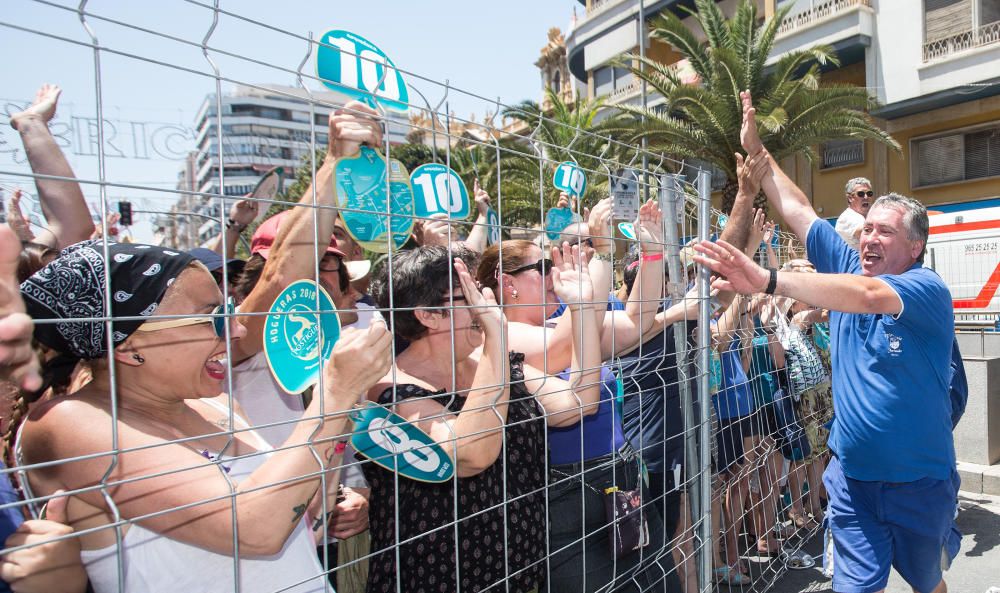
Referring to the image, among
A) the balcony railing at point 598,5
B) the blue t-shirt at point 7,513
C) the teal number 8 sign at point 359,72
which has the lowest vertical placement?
the blue t-shirt at point 7,513

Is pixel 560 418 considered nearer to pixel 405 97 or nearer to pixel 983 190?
pixel 405 97

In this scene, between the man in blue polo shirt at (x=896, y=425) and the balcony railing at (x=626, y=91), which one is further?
the balcony railing at (x=626, y=91)

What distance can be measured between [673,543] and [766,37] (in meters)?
13.1

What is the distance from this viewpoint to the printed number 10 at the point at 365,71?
143 centimetres

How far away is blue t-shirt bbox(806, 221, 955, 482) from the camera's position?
2.41 meters

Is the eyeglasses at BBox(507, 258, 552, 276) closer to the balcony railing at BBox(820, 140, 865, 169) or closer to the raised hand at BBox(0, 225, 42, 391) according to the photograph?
the raised hand at BBox(0, 225, 42, 391)

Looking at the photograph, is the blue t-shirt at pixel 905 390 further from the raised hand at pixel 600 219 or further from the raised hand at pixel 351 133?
the raised hand at pixel 351 133

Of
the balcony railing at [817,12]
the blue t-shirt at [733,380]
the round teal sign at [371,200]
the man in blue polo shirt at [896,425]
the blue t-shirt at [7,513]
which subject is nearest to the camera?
the blue t-shirt at [7,513]

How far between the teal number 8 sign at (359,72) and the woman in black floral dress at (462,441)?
0.43 m

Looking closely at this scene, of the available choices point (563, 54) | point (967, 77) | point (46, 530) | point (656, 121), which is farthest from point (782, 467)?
point (563, 54)

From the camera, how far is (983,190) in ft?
51.9

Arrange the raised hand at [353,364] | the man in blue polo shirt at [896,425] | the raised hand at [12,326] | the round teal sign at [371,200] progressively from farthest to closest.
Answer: the man in blue polo shirt at [896,425], the round teal sign at [371,200], the raised hand at [353,364], the raised hand at [12,326]

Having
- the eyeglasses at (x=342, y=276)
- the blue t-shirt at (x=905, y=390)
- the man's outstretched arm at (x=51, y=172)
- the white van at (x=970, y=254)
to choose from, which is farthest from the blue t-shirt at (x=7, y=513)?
the white van at (x=970, y=254)

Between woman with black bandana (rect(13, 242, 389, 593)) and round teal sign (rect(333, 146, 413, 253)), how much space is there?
0.23 metres
